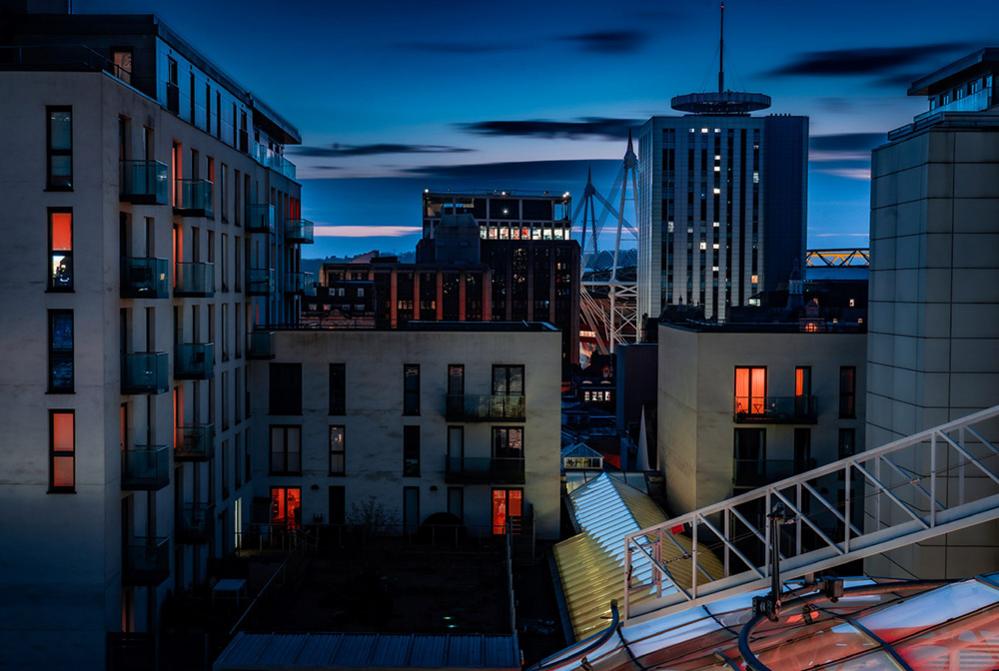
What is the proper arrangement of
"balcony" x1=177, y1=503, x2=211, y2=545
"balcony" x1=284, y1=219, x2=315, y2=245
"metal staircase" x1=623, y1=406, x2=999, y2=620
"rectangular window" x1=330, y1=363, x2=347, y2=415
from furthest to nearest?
"balcony" x1=284, y1=219, x2=315, y2=245 < "rectangular window" x1=330, y1=363, x2=347, y2=415 < "balcony" x1=177, y1=503, x2=211, y2=545 < "metal staircase" x1=623, y1=406, x2=999, y2=620

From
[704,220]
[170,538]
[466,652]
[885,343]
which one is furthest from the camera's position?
[704,220]

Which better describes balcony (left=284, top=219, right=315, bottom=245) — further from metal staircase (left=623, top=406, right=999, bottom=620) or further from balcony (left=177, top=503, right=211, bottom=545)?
metal staircase (left=623, top=406, right=999, bottom=620)

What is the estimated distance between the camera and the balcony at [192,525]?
1252 inches

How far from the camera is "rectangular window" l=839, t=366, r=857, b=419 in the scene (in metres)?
38.6

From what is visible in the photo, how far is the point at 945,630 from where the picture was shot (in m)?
14.1

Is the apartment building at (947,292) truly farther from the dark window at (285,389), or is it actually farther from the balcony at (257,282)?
the balcony at (257,282)

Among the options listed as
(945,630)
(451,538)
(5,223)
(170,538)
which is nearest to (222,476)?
(170,538)

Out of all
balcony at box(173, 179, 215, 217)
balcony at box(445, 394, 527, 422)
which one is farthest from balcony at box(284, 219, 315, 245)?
balcony at box(173, 179, 215, 217)

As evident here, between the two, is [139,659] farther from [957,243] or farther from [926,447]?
[957,243]

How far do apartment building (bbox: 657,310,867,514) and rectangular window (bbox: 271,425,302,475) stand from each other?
1509 centimetres

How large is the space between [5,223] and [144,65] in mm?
10352

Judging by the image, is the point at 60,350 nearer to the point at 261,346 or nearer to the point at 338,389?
the point at 261,346

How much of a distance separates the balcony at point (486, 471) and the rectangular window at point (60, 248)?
56.0 feet

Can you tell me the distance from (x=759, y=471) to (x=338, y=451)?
15842 mm
